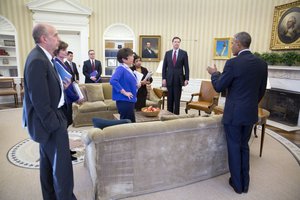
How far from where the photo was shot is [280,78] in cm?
542

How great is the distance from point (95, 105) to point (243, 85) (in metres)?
3.18

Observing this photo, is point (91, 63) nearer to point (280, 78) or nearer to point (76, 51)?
point (76, 51)

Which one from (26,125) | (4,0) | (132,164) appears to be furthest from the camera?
(4,0)

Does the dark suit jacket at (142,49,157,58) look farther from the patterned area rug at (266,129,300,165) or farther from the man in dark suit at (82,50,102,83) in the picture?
the patterned area rug at (266,129,300,165)

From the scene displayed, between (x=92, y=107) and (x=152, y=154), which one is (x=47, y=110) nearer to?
(x=152, y=154)

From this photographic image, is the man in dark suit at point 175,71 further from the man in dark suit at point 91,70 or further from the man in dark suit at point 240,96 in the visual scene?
the man in dark suit at point 240,96

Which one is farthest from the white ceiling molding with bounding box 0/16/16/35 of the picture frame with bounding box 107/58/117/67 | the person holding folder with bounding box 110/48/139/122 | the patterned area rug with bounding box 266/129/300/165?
the patterned area rug with bounding box 266/129/300/165

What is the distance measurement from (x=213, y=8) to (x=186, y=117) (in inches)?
203

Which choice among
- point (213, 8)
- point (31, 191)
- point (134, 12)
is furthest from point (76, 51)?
point (31, 191)

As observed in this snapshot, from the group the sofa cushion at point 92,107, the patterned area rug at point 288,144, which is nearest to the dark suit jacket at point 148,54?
the sofa cushion at point 92,107

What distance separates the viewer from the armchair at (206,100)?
4676 millimetres

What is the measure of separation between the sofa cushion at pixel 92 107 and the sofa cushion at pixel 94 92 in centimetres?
30

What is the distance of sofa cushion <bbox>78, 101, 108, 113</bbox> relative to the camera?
4447 mm

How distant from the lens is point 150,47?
23.5 ft
